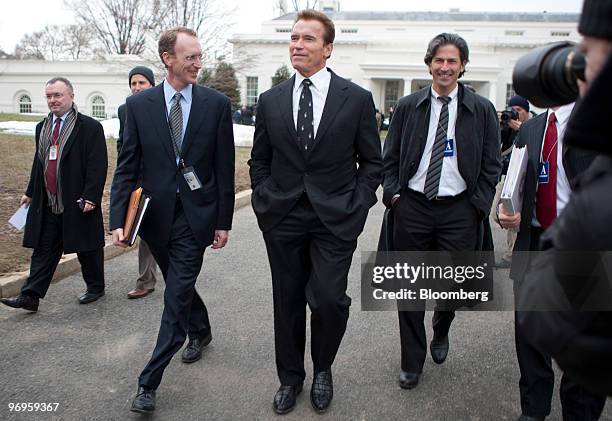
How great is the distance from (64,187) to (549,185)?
4092mm

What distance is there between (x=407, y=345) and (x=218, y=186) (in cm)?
170

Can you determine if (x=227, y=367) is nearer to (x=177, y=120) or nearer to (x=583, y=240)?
(x=177, y=120)

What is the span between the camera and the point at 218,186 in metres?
3.89

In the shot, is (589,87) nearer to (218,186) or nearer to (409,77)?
(218,186)

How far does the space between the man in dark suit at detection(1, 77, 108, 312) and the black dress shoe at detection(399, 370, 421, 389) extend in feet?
10.1

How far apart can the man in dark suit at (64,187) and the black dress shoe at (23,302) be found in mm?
265

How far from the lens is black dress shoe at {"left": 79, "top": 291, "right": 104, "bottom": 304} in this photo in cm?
517

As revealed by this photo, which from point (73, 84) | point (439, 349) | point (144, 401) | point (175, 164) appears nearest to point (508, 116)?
point (439, 349)

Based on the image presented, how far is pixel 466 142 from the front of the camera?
3758 millimetres

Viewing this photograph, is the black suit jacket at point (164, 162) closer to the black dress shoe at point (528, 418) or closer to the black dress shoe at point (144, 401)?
the black dress shoe at point (144, 401)

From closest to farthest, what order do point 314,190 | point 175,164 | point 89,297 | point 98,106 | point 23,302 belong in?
1. point 314,190
2. point 175,164
3. point 23,302
4. point 89,297
5. point 98,106

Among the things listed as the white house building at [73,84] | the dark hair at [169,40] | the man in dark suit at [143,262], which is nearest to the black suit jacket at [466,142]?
the dark hair at [169,40]

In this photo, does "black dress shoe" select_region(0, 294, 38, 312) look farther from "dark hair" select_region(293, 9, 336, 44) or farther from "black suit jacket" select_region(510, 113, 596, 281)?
"black suit jacket" select_region(510, 113, 596, 281)

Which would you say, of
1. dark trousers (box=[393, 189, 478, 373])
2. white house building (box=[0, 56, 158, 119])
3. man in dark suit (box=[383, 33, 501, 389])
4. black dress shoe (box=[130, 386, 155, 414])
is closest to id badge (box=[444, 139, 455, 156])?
man in dark suit (box=[383, 33, 501, 389])
